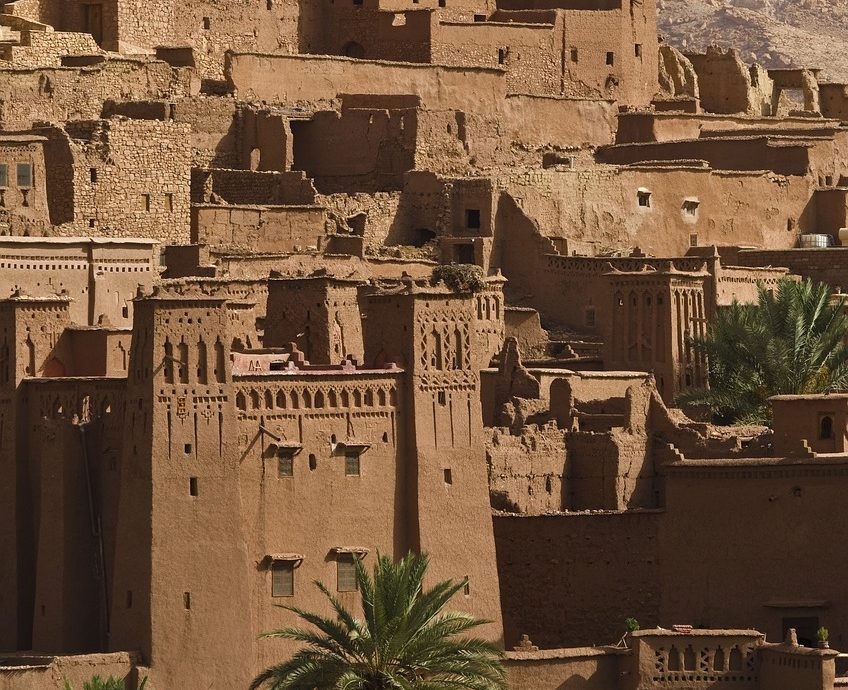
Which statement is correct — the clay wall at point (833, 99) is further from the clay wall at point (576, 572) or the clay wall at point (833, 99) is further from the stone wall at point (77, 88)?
the clay wall at point (576, 572)

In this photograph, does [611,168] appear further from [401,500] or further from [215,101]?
[401,500]

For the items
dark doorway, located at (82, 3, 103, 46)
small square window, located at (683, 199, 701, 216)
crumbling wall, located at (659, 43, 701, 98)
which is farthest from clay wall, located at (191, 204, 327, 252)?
crumbling wall, located at (659, 43, 701, 98)

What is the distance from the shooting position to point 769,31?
9494 cm

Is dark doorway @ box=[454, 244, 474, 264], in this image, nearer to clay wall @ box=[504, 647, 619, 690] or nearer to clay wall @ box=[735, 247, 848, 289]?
clay wall @ box=[735, 247, 848, 289]

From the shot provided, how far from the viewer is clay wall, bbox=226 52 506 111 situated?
58375 mm

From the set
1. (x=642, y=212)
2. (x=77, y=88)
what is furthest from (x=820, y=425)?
(x=77, y=88)

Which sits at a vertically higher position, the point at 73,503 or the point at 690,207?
the point at 690,207

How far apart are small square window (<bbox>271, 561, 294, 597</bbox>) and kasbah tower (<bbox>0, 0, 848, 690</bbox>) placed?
52 millimetres

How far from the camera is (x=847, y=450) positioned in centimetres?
4644

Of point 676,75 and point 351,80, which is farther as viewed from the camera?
point 676,75

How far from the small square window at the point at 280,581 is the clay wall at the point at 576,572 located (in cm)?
383

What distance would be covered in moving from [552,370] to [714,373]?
3.17 meters

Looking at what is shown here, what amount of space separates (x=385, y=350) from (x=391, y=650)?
569 centimetres

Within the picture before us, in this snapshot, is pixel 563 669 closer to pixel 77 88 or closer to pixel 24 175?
pixel 24 175
